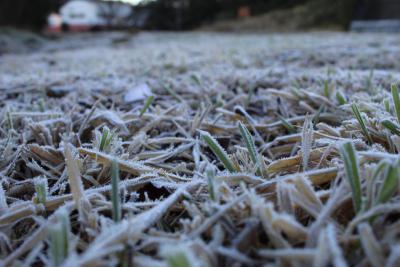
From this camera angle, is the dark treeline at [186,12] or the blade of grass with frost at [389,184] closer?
the blade of grass with frost at [389,184]

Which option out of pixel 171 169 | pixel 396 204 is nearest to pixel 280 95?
pixel 171 169

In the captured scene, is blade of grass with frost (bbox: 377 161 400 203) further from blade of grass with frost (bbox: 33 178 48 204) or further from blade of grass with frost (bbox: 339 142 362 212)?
blade of grass with frost (bbox: 33 178 48 204)

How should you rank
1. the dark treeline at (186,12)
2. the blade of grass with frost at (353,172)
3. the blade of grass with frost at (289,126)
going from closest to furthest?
the blade of grass with frost at (353,172)
the blade of grass with frost at (289,126)
the dark treeline at (186,12)

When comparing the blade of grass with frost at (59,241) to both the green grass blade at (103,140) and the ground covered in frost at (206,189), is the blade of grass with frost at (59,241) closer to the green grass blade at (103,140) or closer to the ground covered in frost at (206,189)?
the ground covered in frost at (206,189)

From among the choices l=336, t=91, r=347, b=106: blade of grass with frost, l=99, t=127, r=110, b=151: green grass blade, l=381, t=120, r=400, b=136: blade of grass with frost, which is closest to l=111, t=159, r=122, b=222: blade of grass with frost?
l=99, t=127, r=110, b=151: green grass blade

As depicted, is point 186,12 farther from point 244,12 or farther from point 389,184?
point 389,184

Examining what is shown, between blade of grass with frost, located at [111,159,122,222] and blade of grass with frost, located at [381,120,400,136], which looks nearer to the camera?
blade of grass with frost, located at [111,159,122,222]

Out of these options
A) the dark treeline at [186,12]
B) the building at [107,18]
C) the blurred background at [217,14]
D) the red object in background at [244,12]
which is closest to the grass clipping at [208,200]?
the blurred background at [217,14]

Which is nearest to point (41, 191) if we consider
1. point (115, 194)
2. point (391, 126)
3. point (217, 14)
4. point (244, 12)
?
point (115, 194)
